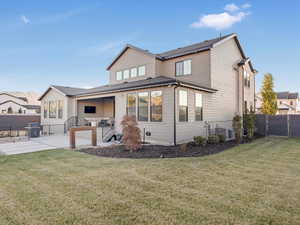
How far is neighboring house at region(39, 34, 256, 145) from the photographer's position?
32.4 feet

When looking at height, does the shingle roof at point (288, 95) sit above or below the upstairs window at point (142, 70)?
above

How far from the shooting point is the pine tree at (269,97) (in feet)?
73.6

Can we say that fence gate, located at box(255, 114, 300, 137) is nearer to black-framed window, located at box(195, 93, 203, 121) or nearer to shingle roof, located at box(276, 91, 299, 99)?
black-framed window, located at box(195, 93, 203, 121)

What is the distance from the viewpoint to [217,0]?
13.1m

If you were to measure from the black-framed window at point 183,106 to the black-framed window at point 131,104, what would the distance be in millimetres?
3024

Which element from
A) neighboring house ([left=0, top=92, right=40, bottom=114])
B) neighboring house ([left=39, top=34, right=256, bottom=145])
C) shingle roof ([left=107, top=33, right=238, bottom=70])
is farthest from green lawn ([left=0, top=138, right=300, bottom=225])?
neighboring house ([left=0, top=92, right=40, bottom=114])

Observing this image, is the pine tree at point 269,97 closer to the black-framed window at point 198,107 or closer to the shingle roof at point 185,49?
the shingle roof at point 185,49

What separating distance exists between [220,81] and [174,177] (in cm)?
1035

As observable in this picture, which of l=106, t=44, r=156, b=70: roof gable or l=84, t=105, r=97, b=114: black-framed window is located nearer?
l=106, t=44, r=156, b=70: roof gable

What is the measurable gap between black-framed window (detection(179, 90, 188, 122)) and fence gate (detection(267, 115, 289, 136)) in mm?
10107

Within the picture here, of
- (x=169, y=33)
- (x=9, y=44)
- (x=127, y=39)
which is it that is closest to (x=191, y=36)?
(x=169, y=33)

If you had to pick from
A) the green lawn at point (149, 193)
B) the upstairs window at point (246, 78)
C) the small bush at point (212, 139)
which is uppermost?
the upstairs window at point (246, 78)

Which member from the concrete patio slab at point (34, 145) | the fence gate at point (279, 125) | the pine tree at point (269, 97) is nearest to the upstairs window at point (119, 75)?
the concrete patio slab at point (34, 145)

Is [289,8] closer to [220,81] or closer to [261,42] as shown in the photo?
[261,42]
